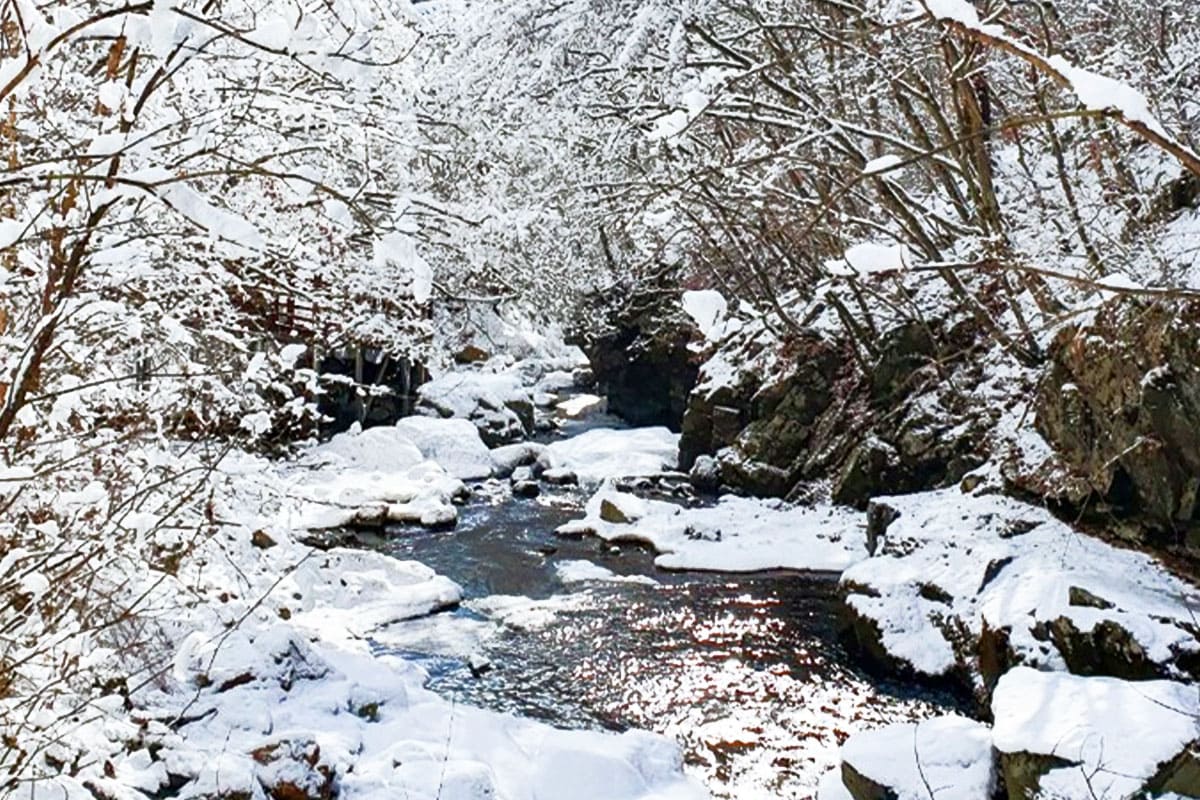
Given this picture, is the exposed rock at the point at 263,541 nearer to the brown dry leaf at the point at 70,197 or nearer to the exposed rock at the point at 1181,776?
the brown dry leaf at the point at 70,197

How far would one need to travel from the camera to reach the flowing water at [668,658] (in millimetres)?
6160

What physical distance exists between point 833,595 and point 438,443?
7988mm

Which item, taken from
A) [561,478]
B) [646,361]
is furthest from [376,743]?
[646,361]

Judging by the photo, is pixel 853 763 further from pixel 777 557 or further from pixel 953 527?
pixel 777 557

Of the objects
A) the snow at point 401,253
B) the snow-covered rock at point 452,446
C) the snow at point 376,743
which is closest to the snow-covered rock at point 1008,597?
the snow at point 376,743

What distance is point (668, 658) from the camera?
7504 millimetres

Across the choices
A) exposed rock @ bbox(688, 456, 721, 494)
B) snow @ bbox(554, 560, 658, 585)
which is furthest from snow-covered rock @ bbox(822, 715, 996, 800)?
exposed rock @ bbox(688, 456, 721, 494)

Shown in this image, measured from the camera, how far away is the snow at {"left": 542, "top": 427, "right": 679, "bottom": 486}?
1467 cm

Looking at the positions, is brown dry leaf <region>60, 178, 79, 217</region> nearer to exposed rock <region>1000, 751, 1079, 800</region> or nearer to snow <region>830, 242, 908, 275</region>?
snow <region>830, 242, 908, 275</region>

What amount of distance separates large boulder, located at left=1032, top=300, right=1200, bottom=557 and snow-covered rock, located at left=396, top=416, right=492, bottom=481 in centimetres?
885

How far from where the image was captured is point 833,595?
8938 mm

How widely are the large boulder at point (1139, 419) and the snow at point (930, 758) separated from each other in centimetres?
210

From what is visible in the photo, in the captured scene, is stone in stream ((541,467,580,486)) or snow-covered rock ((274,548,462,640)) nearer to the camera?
snow-covered rock ((274,548,462,640))

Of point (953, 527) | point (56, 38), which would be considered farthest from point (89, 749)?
point (953, 527)
